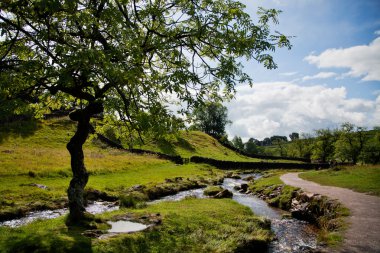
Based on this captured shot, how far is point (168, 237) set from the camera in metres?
14.5

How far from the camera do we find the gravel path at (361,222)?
44.9 ft

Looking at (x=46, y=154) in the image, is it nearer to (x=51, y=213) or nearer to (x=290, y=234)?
(x=51, y=213)

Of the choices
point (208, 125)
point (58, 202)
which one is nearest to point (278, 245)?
point (58, 202)

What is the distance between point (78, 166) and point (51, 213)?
356 inches

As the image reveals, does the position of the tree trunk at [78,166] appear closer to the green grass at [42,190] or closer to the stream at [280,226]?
the stream at [280,226]

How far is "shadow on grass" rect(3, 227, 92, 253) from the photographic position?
38.3ft

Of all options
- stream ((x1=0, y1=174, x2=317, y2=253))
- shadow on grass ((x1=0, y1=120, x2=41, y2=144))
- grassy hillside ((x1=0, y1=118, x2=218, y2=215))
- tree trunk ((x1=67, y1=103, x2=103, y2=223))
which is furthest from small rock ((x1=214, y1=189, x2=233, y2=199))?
shadow on grass ((x1=0, y1=120, x2=41, y2=144))

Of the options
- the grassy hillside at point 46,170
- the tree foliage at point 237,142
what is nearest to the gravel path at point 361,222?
the grassy hillside at point 46,170

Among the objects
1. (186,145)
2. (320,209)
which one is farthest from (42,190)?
(186,145)

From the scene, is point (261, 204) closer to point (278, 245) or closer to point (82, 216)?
point (278, 245)

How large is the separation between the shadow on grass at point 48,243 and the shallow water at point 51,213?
614cm

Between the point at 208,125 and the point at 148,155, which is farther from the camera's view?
the point at 208,125

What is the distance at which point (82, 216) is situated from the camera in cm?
1572

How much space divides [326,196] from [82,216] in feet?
60.2
